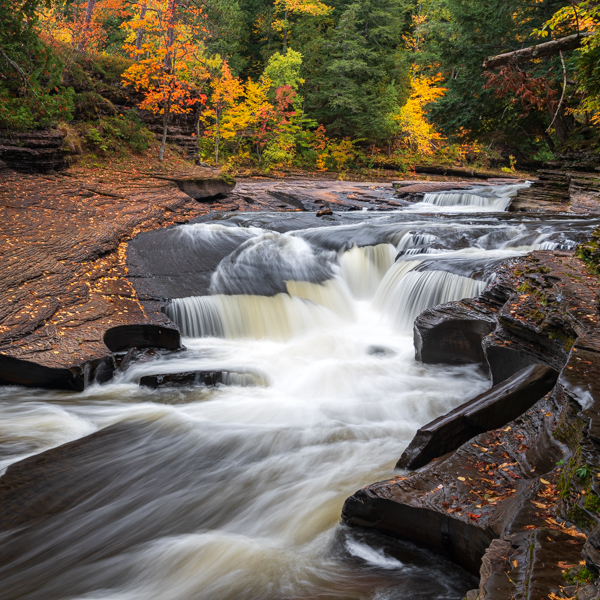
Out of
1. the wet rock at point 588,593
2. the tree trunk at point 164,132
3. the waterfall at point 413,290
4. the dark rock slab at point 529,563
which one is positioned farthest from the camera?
the tree trunk at point 164,132

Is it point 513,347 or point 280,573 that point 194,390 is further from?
point 513,347

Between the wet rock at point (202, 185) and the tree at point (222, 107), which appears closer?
the wet rock at point (202, 185)

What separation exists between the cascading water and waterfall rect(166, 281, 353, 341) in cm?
3

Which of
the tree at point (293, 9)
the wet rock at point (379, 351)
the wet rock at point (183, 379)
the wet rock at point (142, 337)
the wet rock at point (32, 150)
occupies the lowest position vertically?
the wet rock at point (183, 379)

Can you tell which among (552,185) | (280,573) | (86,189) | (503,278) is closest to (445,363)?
(503,278)

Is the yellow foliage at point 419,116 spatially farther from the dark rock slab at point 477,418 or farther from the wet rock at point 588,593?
the wet rock at point 588,593

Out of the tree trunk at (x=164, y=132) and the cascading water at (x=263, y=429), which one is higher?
the tree trunk at (x=164, y=132)

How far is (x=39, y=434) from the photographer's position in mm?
4926

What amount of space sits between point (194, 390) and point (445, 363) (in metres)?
3.47

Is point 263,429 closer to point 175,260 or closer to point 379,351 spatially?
point 379,351

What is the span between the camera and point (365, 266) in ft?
33.6

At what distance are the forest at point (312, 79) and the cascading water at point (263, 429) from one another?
443cm

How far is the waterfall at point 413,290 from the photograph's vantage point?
784 centimetres

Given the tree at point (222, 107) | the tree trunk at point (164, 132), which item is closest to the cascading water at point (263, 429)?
the tree trunk at point (164, 132)
